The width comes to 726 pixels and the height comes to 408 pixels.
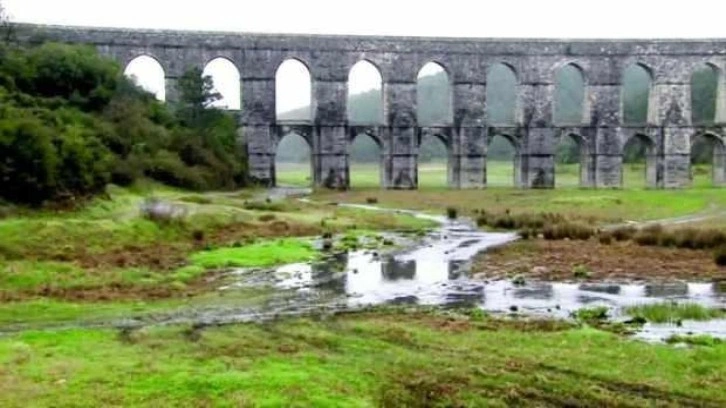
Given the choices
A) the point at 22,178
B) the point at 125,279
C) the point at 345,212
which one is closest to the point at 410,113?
the point at 345,212

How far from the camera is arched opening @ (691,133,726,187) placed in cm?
8725

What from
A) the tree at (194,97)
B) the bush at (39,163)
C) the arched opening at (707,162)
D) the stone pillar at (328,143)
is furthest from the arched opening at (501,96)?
the bush at (39,163)

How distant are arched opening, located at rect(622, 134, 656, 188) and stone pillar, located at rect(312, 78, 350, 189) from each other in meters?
28.7

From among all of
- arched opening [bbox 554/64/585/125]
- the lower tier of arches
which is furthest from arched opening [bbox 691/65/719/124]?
the lower tier of arches

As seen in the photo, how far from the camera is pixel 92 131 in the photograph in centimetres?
5509

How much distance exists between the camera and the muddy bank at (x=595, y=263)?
107 feet

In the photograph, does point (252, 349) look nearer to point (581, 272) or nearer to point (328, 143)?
point (581, 272)

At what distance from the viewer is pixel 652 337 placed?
2105 cm

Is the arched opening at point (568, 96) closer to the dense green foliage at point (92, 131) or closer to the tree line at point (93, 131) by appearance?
the tree line at point (93, 131)

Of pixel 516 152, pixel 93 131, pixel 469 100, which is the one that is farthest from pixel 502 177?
pixel 93 131

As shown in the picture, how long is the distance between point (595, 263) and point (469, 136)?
51416mm

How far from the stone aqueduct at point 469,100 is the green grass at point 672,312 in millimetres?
60425

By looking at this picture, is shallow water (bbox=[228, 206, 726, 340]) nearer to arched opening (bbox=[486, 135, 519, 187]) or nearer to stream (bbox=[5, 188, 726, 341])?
stream (bbox=[5, 188, 726, 341])

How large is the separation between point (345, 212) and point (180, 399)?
42.2m
